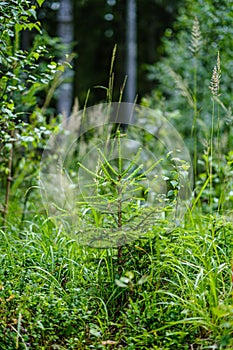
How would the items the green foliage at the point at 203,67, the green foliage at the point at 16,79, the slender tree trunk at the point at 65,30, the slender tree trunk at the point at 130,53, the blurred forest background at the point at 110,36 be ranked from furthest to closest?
the blurred forest background at the point at 110,36
the slender tree trunk at the point at 130,53
the slender tree trunk at the point at 65,30
the green foliage at the point at 203,67
the green foliage at the point at 16,79

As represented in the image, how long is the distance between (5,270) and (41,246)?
377 mm

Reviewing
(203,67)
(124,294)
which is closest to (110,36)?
(203,67)

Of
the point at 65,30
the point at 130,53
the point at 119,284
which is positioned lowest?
the point at 119,284

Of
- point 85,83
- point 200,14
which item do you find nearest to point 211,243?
point 200,14

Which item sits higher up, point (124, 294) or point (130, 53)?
point (130, 53)

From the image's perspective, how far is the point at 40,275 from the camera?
2699mm

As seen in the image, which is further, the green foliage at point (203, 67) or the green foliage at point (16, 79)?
the green foliage at point (203, 67)

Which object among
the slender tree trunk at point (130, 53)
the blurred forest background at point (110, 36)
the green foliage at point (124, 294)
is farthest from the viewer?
the blurred forest background at point (110, 36)

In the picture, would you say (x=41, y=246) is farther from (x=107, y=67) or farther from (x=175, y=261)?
(x=107, y=67)

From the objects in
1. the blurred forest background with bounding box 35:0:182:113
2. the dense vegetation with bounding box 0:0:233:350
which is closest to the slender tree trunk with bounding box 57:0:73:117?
the blurred forest background with bounding box 35:0:182:113

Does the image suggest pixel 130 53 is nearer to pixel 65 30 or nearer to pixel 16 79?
pixel 65 30

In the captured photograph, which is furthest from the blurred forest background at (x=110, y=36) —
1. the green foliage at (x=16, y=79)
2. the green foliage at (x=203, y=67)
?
the green foliage at (x=16, y=79)

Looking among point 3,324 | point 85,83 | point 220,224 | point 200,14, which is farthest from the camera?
point 85,83

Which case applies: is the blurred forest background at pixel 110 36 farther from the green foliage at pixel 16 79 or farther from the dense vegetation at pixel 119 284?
the dense vegetation at pixel 119 284
